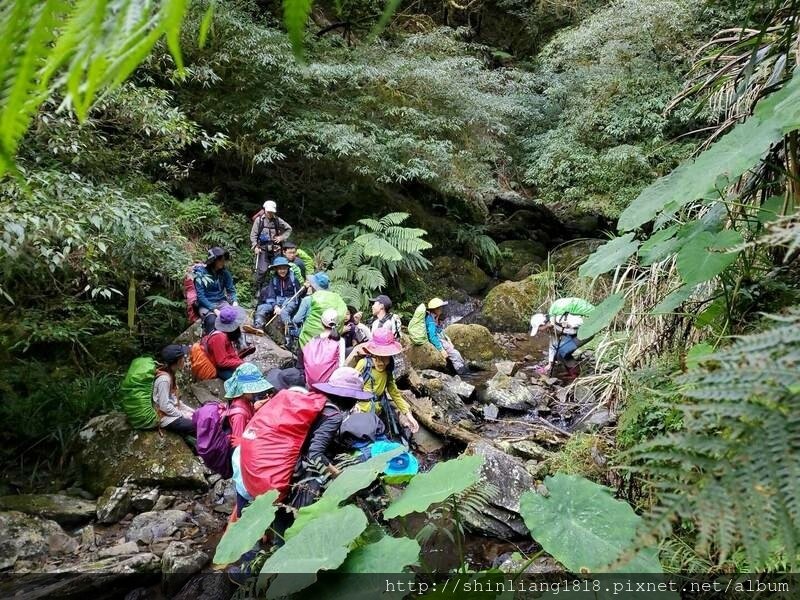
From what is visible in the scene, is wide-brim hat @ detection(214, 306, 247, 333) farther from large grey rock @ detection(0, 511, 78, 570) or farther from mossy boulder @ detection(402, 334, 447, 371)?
mossy boulder @ detection(402, 334, 447, 371)

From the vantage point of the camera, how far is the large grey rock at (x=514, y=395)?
19.5 feet

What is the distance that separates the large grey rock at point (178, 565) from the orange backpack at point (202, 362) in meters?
2.10

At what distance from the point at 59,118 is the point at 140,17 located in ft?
15.1

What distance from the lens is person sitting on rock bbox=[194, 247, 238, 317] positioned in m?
5.55

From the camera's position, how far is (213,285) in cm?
574

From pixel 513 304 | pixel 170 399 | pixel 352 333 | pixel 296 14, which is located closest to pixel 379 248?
pixel 513 304

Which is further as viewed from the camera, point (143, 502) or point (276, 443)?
point (143, 502)

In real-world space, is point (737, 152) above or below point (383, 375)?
above

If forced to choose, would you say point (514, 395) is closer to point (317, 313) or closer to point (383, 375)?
point (383, 375)

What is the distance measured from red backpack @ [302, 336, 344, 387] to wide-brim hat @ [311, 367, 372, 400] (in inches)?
38.0

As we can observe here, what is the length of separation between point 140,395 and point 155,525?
115 centimetres

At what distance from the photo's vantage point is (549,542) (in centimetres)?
168

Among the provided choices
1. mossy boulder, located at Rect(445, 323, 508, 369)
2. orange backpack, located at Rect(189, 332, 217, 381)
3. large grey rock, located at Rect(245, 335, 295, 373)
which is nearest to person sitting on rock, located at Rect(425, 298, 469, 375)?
mossy boulder, located at Rect(445, 323, 508, 369)

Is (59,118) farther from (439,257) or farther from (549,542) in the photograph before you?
(439,257)
